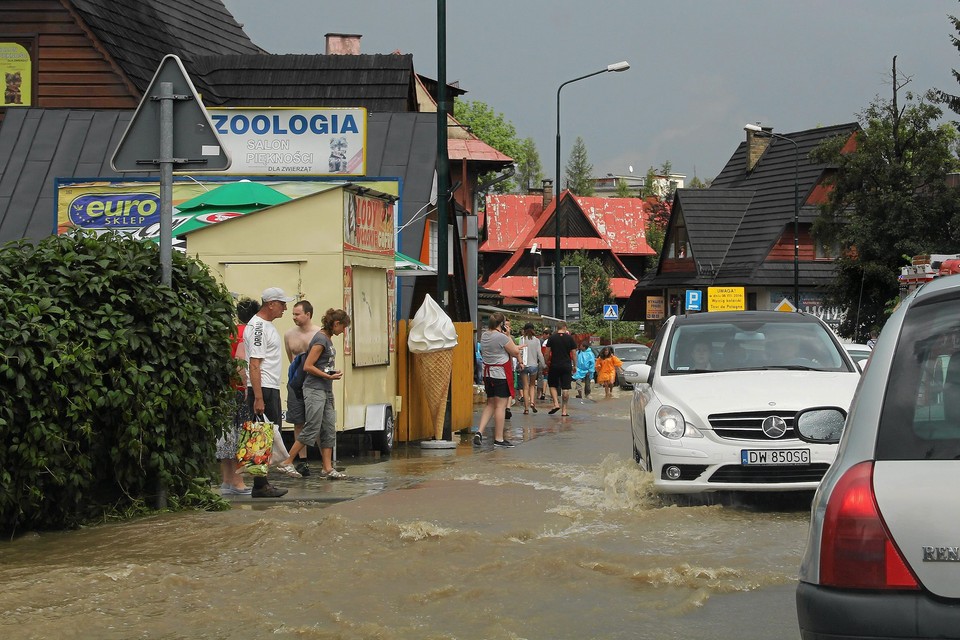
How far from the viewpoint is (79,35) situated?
30.1 m

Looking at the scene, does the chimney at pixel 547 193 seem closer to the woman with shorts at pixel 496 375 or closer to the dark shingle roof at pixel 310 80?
the dark shingle roof at pixel 310 80

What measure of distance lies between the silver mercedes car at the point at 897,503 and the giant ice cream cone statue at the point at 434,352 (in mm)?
14019

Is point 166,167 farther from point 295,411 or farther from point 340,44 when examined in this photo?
point 340,44

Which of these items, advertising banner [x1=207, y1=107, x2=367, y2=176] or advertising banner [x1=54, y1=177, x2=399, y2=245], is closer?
advertising banner [x1=54, y1=177, x2=399, y2=245]

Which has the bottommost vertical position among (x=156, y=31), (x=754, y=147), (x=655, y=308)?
(x=655, y=308)

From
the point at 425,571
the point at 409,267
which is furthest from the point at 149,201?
the point at 425,571

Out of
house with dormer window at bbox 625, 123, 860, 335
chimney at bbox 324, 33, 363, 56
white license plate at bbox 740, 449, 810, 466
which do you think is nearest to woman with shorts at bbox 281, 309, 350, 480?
white license plate at bbox 740, 449, 810, 466

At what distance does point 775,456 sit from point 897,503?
6.65 m

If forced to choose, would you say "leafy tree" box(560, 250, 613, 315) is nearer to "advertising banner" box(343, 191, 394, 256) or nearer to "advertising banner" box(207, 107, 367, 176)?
"advertising banner" box(207, 107, 367, 176)

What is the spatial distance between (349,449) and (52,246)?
7.94 metres

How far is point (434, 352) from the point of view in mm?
18094

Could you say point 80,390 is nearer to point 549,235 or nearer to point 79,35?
point 79,35

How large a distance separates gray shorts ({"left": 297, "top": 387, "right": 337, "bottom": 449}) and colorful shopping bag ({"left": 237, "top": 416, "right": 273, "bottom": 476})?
2.04 m

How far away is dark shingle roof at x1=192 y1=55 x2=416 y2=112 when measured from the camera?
1331 inches
